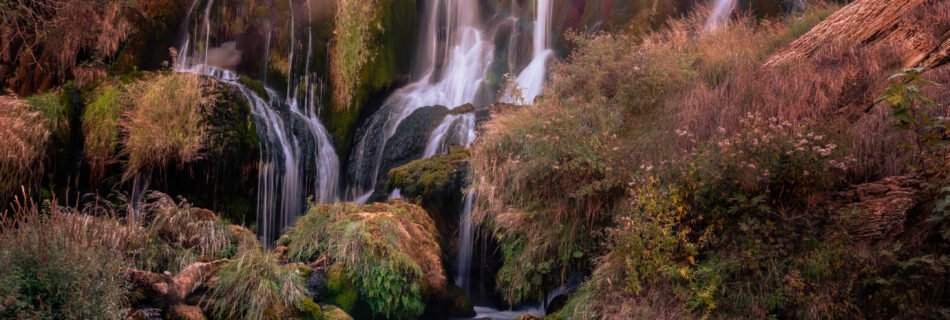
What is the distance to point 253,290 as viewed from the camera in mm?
5070

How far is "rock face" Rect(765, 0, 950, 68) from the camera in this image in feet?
16.1

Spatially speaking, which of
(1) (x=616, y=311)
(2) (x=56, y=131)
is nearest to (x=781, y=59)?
(1) (x=616, y=311)

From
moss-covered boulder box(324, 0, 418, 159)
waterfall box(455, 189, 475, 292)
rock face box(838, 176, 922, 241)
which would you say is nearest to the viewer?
rock face box(838, 176, 922, 241)

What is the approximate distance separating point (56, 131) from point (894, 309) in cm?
984

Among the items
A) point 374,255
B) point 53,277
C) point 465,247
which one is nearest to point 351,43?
point 465,247

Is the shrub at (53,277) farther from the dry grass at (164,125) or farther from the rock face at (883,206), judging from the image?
the rock face at (883,206)

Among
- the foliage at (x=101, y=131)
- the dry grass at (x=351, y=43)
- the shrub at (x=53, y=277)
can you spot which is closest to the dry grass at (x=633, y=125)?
the shrub at (x=53, y=277)

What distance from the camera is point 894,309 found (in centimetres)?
369

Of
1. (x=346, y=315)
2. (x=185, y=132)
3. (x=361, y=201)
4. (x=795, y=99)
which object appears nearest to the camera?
(x=795, y=99)

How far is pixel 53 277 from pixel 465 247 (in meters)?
5.09

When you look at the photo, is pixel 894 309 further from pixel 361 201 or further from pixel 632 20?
pixel 632 20

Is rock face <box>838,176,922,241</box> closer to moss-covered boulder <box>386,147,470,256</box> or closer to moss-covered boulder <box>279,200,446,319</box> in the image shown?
moss-covered boulder <box>279,200,446,319</box>

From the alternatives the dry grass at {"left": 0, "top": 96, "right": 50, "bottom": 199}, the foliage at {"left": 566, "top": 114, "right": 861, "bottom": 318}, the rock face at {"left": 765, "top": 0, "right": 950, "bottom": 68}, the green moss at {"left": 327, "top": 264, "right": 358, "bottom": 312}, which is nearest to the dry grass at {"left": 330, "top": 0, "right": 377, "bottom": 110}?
the dry grass at {"left": 0, "top": 96, "right": 50, "bottom": 199}

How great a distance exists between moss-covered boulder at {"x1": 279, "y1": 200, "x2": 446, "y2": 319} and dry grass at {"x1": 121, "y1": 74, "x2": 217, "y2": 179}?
8.56 ft
